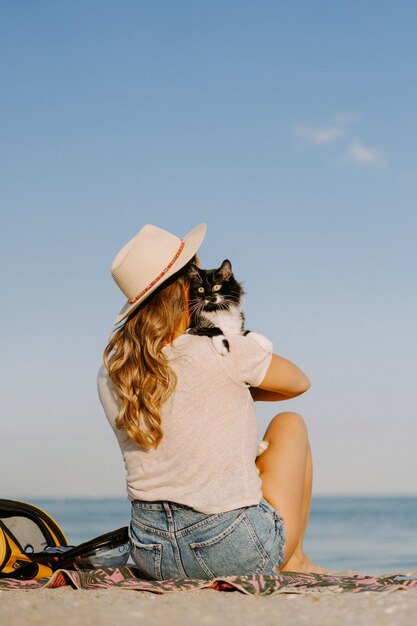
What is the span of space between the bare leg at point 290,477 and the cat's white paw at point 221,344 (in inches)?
21.6

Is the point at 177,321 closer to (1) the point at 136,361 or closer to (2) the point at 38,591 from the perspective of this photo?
(1) the point at 136,361

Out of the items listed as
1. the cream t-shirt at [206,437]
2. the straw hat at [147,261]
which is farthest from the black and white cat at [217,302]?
the cream t-shirt at [206,437]

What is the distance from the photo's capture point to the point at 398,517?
17656 millimetres

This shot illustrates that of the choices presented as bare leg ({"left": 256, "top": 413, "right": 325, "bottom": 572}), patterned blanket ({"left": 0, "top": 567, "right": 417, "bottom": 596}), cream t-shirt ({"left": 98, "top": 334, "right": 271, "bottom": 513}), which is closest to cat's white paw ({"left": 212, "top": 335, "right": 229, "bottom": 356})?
cream t-shirt ({"left": 98, "top": 334, "right": 271, "bottom": 513})

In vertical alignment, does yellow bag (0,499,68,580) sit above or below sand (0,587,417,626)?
above

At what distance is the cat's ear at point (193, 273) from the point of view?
3431 mm

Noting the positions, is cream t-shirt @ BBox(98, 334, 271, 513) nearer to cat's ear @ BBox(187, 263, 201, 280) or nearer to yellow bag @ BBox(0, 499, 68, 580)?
cat's ear @ BBox(187, 263, 201, 280)

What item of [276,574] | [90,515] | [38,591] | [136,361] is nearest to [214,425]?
[136,361]

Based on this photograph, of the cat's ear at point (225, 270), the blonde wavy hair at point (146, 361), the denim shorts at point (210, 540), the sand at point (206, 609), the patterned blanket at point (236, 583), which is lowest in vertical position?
the sand at point (206, 609)

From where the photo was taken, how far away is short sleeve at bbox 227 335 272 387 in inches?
121

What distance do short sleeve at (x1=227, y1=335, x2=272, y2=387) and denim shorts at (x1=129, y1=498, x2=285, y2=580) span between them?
1.60 ft

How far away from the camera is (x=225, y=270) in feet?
13.6

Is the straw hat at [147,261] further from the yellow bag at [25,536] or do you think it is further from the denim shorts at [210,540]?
the yellow bag at [25,536]

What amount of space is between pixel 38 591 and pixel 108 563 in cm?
59
